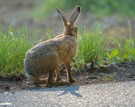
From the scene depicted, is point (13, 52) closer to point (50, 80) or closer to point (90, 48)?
point (50, 80)

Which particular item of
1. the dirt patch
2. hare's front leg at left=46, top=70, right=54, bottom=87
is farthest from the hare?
the dirt patch

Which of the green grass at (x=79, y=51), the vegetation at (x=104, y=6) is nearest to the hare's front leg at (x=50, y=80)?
the green grass at (x=79, y=51)

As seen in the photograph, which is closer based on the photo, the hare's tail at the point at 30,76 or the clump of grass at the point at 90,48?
the hare's tail at the point at 30,76

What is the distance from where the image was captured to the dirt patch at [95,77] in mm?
8547

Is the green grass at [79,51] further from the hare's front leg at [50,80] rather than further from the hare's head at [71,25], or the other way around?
the hare's front leg at [50,80]

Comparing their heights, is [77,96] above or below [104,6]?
below

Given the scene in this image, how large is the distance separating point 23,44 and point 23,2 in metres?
12.9

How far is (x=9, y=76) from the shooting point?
8.93 m

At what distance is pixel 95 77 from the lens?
8.87m

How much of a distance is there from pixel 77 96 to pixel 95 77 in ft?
3.71

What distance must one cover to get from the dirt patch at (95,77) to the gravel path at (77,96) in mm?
301

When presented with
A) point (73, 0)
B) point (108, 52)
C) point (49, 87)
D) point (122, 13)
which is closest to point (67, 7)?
point (73, 0)

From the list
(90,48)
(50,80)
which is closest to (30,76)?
(50,80)

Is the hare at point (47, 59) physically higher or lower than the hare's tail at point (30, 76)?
higher
